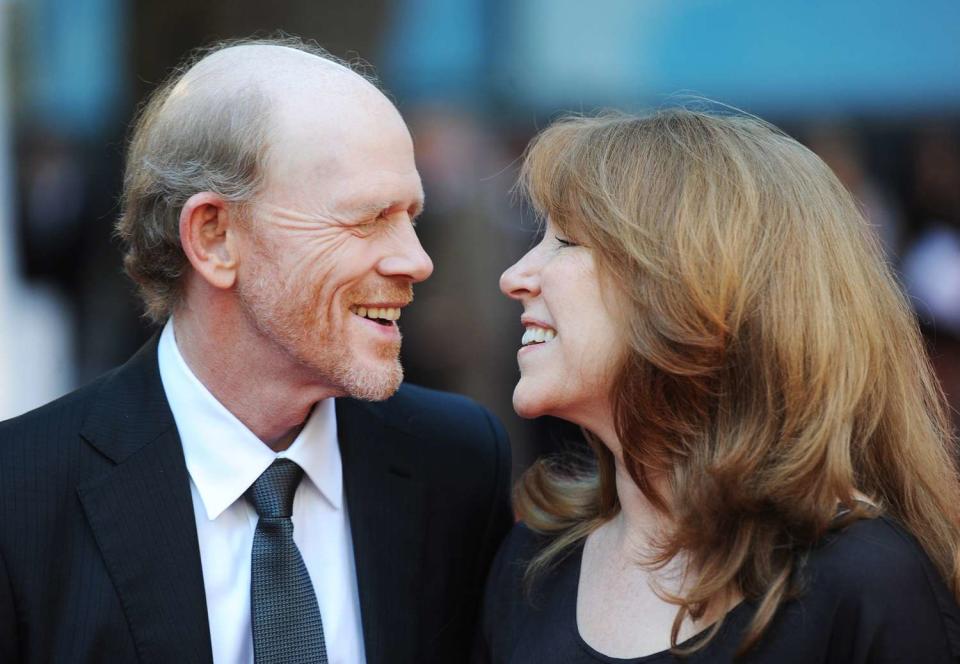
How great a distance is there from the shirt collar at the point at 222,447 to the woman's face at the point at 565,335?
0.51m

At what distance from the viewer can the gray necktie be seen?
256 centimetres

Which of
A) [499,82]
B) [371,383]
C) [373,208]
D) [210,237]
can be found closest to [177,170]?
[210,237]

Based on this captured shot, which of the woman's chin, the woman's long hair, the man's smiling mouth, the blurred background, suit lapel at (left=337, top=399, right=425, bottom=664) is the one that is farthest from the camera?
the blurred background

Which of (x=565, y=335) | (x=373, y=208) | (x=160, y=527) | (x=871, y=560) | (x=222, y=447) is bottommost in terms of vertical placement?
(x=160, y=527)

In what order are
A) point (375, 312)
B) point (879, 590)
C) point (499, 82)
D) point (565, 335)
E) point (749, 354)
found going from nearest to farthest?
point (879, 590) < point (749, 354) < point (565, 335) < point (375, 312) < point (499, 82)

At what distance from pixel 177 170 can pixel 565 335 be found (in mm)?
1022

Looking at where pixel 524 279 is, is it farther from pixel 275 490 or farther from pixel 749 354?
pixel 275 490

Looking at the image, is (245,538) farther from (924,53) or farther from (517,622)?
(924,53)

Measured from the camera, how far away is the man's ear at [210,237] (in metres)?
2.81

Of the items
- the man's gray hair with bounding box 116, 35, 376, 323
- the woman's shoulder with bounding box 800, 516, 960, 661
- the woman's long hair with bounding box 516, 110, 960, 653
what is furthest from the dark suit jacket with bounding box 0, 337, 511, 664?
the woman's shoulder with bounding box 800, 516, 960, 661

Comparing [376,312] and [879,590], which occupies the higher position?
[376,312]

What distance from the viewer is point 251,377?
111 inches

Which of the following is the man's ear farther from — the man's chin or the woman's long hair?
the woman's long hair

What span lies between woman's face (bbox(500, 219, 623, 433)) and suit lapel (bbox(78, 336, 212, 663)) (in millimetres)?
771
